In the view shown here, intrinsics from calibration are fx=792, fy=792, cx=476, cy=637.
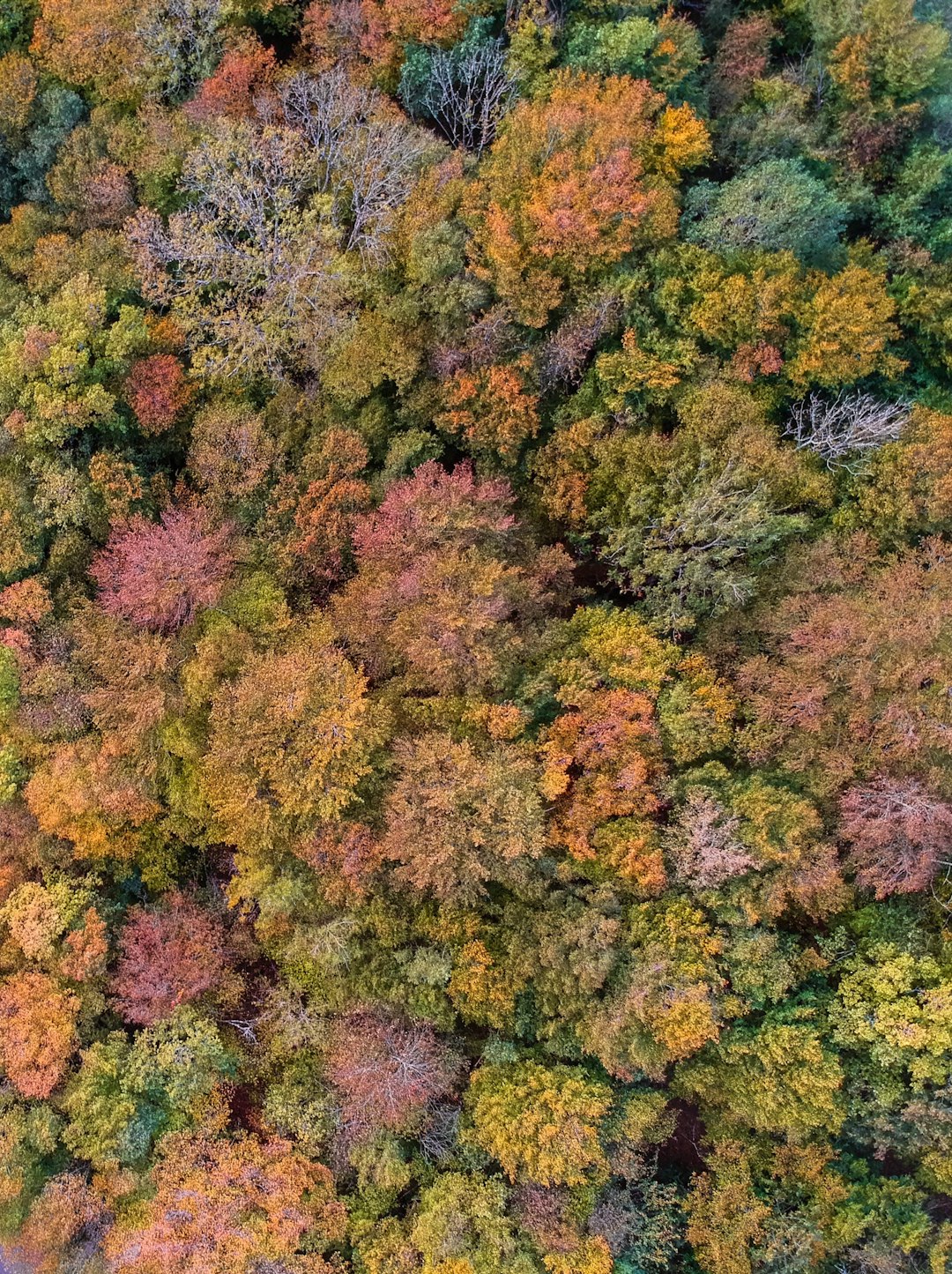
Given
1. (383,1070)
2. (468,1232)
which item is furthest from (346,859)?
(468,1232)

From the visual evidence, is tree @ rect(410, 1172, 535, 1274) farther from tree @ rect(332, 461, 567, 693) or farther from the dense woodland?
tree @ rect(332, 461, 567, 693)

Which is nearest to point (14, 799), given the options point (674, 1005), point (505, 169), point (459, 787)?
point (459, 787)

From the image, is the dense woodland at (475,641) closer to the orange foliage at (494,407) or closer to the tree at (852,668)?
the tree at (852,668)

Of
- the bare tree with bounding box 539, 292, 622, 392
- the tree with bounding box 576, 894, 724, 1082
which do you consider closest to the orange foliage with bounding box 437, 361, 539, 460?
the bare tree with bounding box 539, 292, 622, 392

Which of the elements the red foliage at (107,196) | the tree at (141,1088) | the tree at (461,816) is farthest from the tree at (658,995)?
the red foliage at (107,196)

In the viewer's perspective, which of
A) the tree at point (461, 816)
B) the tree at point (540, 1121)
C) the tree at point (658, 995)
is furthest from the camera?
the tree at point (461, 816)

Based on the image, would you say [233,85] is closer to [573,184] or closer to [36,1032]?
[573,184]
